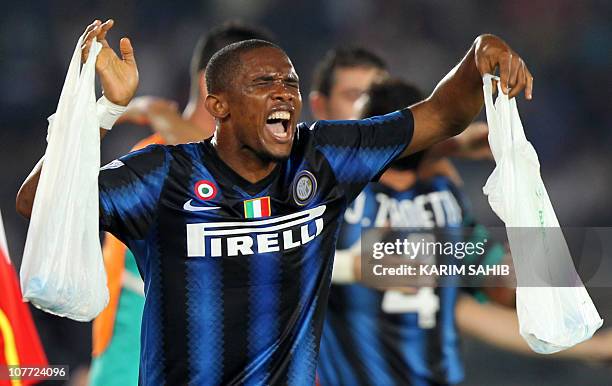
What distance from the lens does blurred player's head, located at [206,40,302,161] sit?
3.11 metres

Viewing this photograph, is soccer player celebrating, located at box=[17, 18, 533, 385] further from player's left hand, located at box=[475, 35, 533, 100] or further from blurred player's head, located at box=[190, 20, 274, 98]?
blurred player's head, located at box=[190, 20, 274, 98]

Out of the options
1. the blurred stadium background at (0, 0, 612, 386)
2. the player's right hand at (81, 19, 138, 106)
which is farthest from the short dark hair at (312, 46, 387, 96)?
the player's right hand at (81, 19, 138, 106)

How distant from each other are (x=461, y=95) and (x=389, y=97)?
1711 mm

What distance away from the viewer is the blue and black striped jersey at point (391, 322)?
193 inches

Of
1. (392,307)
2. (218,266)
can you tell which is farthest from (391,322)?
(218,266)

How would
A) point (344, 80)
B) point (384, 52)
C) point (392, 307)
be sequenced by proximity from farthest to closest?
point (384, 52), point (344, 80), point (392, 307)

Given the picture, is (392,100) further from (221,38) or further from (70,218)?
(70,218)

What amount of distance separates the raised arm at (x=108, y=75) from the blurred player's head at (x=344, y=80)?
3240 mm

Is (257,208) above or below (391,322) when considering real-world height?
above

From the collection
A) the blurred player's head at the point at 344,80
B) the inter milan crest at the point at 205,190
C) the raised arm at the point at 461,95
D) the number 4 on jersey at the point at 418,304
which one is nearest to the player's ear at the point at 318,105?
the blurred player's head at the point at 344,80

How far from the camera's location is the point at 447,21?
723cm

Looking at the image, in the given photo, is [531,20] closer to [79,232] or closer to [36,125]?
[36,125]

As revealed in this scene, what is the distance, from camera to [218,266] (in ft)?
10.3

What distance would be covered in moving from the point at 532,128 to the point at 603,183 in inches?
24.2
